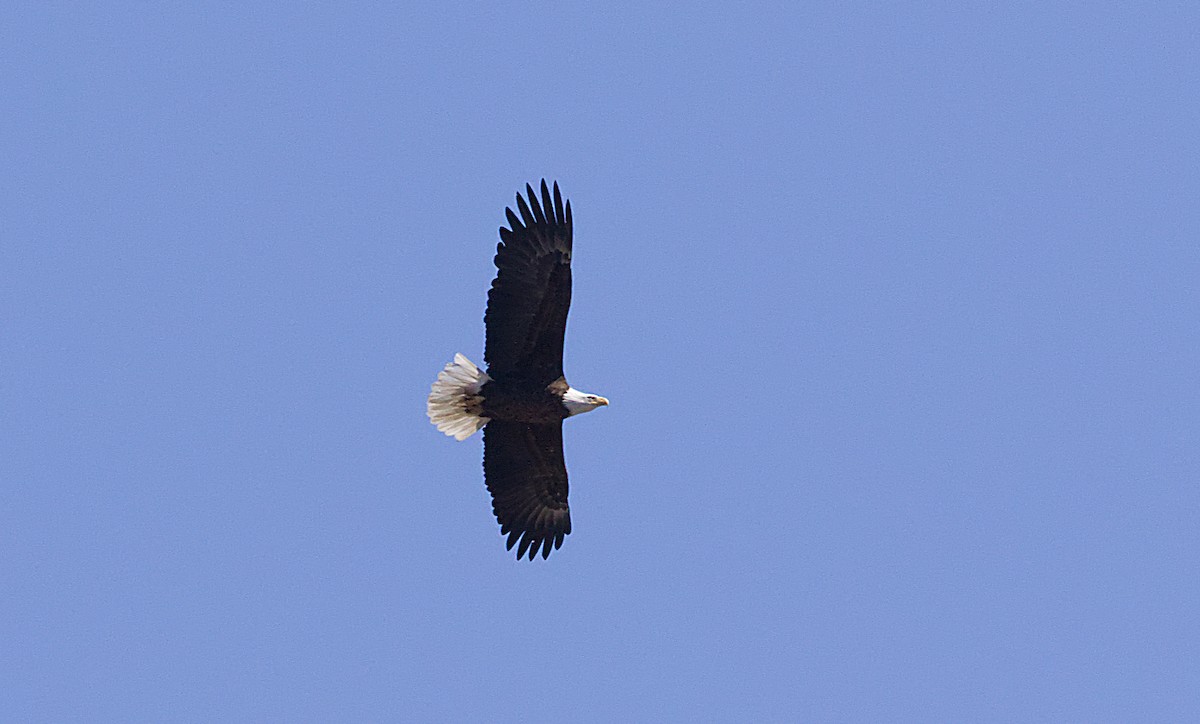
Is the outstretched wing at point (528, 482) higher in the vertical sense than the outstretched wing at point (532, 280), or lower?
lower

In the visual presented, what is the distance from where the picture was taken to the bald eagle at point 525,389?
1794cm

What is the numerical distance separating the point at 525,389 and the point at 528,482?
3.58 feet

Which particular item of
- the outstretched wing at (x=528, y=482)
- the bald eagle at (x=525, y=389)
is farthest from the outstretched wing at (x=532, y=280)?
the outstretched wing at (x=528, y=482)

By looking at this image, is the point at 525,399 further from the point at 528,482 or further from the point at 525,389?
the point at 528,482

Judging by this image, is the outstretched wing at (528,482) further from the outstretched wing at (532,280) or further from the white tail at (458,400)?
the outstretched wing at (532,280)

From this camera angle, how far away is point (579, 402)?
18484 millimetres

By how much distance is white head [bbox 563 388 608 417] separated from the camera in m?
18.4

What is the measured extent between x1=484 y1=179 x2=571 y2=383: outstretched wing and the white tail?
448mm

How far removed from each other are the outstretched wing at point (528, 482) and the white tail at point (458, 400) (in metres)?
0.20

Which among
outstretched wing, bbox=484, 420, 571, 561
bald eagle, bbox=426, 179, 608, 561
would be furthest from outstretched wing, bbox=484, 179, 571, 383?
outstretched wing, bbox=484, 420, 571, 561

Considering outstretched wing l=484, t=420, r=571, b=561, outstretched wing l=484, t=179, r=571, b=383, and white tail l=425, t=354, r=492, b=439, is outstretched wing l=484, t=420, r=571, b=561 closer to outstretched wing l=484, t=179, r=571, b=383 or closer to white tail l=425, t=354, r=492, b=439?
white tail l=425, t=354, r=492, b=439

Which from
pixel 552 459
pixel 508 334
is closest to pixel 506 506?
pixel 552 459

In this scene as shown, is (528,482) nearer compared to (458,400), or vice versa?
(458,400)

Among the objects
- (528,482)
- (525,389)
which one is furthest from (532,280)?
(528,482)
